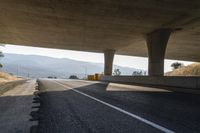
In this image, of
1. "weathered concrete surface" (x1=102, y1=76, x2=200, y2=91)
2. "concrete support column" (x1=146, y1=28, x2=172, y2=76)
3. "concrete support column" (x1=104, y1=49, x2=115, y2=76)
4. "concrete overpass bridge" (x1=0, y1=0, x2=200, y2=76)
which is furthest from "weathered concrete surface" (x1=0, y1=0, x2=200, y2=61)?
"concrete support column" (x1=104, y1=49, x2=115, y2=76)

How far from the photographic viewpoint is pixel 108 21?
31250 mm

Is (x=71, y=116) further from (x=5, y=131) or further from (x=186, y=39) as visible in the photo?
(x=186, y=39)

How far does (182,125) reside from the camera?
26.2 feet

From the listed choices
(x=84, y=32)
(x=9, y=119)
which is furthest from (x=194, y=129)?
(x=84, y=32)

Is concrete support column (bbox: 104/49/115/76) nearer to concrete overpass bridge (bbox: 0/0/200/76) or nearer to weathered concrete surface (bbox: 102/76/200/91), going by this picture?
concrete overpass bridge (bbox: 0/0/200/76)

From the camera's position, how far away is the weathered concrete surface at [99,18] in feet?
82.6

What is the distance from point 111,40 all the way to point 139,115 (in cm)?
3573

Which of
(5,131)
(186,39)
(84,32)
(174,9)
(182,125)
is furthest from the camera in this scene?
(186,39)

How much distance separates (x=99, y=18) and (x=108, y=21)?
4.64ft

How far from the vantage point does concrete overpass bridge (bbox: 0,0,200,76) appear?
83.2 ft

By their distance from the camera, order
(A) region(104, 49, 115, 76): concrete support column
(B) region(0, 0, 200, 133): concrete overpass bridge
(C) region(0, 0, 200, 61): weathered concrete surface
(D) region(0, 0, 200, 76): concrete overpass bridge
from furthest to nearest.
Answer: (A) region(104, 49, 115, 76): concrete support column < (D) region(0, 0, 200, 76): concrete overpass bridge < (C) region(0, 0, 200, 61): weathered concrete surface < (B) region(0, 0, 200, 133): concrete overpass bridge

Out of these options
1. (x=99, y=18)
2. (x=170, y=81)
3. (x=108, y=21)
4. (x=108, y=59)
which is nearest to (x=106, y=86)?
(x=108, y=21)

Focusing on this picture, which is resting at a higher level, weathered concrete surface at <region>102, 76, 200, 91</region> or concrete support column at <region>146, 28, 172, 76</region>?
concrete support column at <region>146, 28, 172, 76</region>

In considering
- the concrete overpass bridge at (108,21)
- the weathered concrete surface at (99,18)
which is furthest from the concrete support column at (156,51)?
the weathered concrete surface at (99,18)
